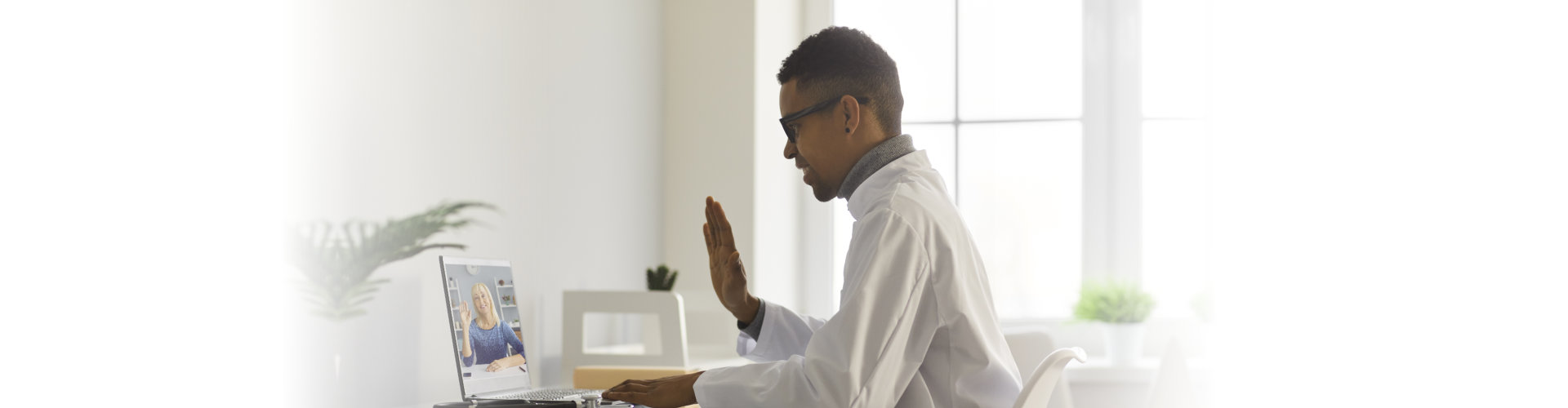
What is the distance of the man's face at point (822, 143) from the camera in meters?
1.58

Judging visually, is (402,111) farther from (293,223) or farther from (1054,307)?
(1054,307)

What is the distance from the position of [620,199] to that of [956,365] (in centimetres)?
206

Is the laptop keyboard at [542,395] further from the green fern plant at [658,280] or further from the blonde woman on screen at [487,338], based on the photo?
the green fern plant at [658,280]

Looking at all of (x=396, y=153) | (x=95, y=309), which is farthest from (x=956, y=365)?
(x=396, y=153)

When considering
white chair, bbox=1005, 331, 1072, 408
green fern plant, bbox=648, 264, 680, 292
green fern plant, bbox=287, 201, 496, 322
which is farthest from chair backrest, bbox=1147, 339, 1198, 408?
green fern plant, bbox=287, 201, 496, 322

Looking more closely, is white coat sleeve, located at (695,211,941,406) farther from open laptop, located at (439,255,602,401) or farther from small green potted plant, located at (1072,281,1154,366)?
small green potted plant, located at (1072,281,1154,366)

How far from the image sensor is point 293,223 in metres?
1.92

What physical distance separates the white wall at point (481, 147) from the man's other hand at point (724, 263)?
0.71 meters

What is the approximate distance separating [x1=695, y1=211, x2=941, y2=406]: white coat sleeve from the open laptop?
0.59 metres

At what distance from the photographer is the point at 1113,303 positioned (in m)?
3.69

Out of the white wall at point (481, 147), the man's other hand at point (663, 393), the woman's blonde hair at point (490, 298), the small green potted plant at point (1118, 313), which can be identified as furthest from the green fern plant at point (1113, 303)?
the man's other hand at point (663, 393)

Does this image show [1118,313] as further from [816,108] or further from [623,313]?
[816,108]

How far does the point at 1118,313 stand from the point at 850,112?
2.35 meters

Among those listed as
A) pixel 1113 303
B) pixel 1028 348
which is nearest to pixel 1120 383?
pixel 1113 303
